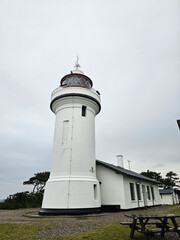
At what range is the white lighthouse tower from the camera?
10805mm

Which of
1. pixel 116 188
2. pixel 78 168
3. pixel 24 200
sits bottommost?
pixel 24 200

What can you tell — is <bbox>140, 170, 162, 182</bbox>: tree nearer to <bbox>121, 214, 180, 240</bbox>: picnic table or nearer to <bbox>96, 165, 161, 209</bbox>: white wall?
<bbox>96, 165, 161, 209</bbox>: white wall

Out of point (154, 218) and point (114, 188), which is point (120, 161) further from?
point (154, 218)

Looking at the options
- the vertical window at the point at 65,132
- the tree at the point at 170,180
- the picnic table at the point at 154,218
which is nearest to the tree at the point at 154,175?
the tree at the point at 170,180

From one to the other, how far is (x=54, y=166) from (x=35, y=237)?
7155mm

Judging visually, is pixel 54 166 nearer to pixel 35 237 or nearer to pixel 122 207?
pixel 122 207

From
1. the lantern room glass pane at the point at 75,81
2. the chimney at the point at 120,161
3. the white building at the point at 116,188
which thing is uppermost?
the lantern room glass pane at the point at 75,81

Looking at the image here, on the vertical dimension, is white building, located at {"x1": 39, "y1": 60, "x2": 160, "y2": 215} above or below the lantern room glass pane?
below

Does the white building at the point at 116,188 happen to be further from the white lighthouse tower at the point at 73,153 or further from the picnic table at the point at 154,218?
the picnic table at the point at 154,218

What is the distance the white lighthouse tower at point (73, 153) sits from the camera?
10.8 m

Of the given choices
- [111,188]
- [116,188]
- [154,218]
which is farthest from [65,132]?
[154,218]

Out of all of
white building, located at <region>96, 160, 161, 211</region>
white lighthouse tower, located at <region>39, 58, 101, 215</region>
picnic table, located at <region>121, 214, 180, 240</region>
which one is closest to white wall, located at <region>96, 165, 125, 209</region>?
white building, located at <region>96, 160, 161, 211</region>

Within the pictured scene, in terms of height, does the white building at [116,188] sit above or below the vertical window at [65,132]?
below

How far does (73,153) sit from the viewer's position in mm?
12039
